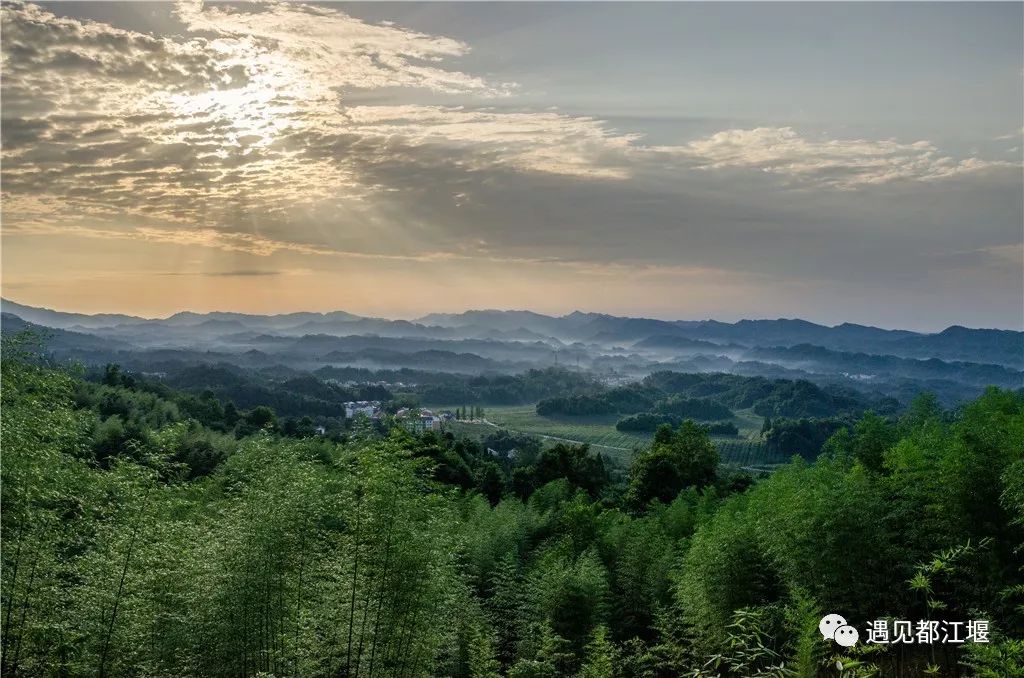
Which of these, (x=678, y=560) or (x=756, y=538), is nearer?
(x=756, y=538)

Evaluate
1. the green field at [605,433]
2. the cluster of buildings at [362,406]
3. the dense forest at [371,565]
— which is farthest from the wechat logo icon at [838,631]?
the cluster of buildings at [362,406]

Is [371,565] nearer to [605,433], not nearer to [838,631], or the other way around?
[838,631]

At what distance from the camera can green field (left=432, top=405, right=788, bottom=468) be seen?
2808 inches

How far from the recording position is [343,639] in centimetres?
1089

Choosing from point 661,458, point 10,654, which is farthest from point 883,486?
point 661,458

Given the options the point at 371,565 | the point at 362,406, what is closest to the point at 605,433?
the point at 362,406

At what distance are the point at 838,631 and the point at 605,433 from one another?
86.2m

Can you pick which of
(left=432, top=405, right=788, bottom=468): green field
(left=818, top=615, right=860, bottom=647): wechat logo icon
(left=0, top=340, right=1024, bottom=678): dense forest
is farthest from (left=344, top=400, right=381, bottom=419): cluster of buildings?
(left=818, top=615, right=860, bottom=647): wechat logo icon

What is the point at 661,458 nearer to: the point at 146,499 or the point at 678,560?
the point at 678,560

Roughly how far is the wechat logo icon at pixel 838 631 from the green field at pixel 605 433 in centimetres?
6034

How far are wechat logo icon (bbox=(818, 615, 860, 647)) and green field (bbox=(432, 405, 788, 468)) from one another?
198ft

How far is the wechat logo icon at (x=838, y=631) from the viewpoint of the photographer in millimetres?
5777

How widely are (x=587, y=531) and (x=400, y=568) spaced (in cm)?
1257

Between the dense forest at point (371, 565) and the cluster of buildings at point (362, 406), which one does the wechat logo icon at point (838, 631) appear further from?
the cluster of buildings at point (362, 406)
